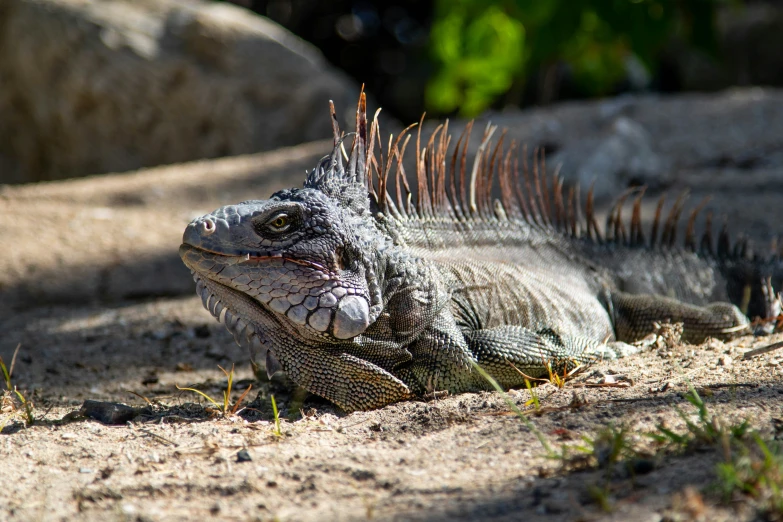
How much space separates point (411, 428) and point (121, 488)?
124cm

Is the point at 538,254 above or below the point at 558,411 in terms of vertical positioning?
above

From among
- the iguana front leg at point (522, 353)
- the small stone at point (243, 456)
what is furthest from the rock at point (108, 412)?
the iguana front leg at point (522, 353)

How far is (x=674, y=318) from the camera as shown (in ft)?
16.0

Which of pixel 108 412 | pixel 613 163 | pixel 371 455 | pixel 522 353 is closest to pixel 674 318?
pixel 522 353

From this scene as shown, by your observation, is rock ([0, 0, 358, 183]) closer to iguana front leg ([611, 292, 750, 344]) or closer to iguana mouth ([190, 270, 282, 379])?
iguana front leg ([611, 292, 750, 344])

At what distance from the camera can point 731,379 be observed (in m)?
3.71

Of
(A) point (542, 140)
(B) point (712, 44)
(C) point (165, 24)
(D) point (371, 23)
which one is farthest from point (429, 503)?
(D) point (371, 23)

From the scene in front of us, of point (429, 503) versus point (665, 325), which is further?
point (665, 325)

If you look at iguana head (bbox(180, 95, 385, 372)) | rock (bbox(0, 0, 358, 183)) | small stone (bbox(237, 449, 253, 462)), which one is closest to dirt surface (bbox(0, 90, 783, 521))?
small stone (bbox(237, 449, 253, 462))

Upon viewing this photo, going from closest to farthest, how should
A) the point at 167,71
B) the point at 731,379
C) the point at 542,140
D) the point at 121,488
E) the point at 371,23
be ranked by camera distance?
the point at 121,488
the point at 731,379
the point at 542,140
the point at 167,71
the point at 371,23

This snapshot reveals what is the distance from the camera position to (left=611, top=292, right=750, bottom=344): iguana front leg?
15.9ft

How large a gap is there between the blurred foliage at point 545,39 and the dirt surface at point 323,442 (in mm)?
5323

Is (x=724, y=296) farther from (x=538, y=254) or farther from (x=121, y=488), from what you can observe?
(x=121, y=488)

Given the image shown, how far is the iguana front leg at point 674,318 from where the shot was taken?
486 centimetres
